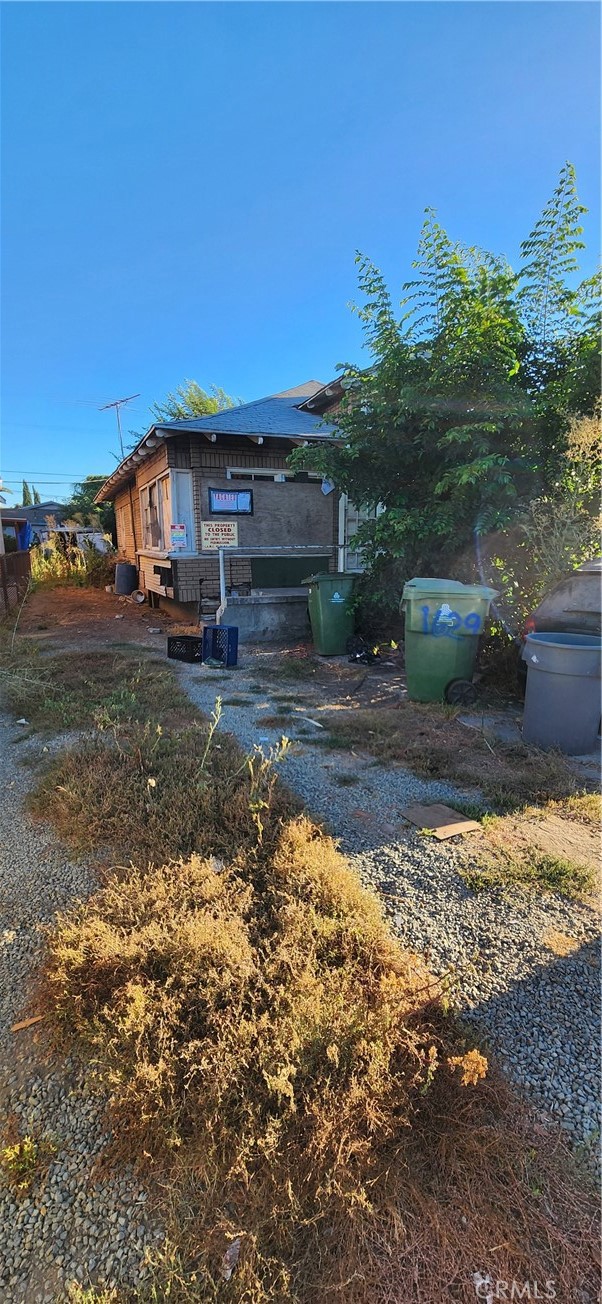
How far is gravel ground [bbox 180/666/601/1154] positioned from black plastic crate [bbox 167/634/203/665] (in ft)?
14.3

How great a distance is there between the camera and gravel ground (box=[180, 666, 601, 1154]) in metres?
1.60

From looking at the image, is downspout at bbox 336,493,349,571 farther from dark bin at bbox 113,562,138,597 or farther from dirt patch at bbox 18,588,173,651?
dark bin at bbox 113,562,138,597

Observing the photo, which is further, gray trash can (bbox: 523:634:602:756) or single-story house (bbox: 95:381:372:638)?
single-story house (bbox: 95:381:372:638)

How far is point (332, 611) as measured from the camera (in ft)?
25.1

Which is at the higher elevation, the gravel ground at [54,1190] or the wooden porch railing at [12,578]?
the wooden porch railing at [12,578]

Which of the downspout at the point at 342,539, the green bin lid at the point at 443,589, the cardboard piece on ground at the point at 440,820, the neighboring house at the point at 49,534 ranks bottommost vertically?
the cardboard piece on ground at the point at 440,820

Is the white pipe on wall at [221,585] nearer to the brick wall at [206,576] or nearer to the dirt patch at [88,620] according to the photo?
the brick wall at [206,576]

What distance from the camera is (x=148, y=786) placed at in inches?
122

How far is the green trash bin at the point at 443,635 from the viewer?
5.04 metres

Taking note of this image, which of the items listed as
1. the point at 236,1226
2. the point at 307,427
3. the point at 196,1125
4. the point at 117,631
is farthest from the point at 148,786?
the point at 307,427

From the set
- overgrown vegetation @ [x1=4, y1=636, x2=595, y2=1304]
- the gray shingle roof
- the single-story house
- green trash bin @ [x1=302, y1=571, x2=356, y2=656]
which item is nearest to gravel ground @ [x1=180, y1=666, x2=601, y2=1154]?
overgrown vegetation @ [x1=4, y1=636, x2=595, y2=1304]

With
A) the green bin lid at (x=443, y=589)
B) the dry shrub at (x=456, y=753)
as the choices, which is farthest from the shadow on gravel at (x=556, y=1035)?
the green bin lid at (x=443, y=589)

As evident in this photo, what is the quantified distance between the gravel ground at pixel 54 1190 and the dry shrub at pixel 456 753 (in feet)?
8.47

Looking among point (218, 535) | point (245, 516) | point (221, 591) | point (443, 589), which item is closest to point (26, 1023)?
point (443, 589)
